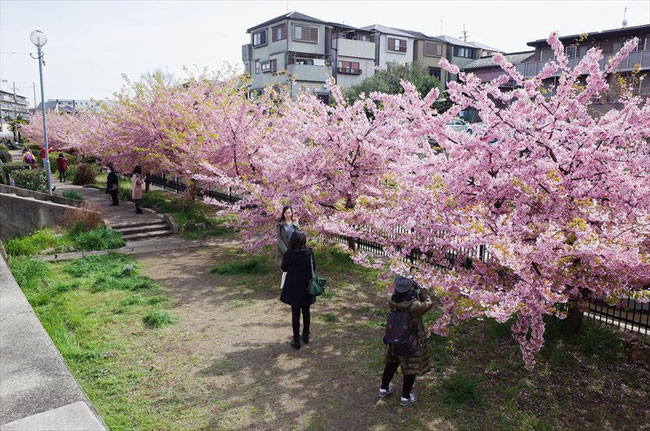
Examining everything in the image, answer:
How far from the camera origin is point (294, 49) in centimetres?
4744

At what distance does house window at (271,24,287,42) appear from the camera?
47.3 meters

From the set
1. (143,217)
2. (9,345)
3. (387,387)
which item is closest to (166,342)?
(9,345)

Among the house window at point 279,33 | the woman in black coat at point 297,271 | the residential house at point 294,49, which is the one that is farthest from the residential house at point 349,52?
the woman in black coat at point 297,271

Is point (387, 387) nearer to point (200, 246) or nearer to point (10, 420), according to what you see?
point (10, 420)

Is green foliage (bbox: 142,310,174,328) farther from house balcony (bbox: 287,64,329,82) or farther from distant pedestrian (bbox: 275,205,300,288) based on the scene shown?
house balcony (bbox: 287,64,329,82)

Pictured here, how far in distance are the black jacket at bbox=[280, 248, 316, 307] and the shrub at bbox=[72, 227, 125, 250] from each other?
8.90 metres

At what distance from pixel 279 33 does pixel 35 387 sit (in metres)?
47.8

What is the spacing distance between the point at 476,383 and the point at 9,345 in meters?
6.20

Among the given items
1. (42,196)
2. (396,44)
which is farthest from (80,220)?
(396,44)

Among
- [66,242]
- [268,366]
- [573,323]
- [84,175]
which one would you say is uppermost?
[84,175]

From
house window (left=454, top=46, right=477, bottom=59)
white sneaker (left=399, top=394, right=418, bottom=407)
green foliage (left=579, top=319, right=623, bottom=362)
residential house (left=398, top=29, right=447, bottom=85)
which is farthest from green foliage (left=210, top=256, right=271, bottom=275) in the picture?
house window (left=454, top=46, right=477, bottom=59)

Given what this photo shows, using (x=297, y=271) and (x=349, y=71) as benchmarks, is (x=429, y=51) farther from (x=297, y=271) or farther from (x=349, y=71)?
(x=297, y=271)

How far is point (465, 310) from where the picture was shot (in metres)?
5.51

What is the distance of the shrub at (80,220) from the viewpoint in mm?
14711
